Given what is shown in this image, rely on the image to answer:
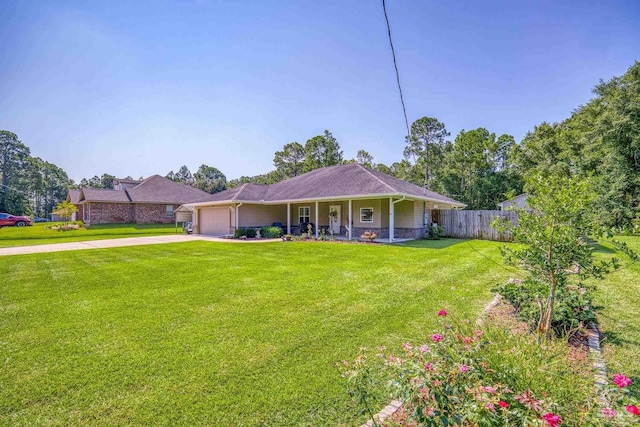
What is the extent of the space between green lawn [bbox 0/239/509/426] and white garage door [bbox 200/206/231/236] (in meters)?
13.2

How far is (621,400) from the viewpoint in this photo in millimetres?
1736

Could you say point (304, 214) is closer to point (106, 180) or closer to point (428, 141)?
point (428, 141)

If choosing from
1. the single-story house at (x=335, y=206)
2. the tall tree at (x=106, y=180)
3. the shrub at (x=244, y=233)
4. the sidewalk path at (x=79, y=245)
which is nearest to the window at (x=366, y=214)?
the single-story house at (x=335, y=206)

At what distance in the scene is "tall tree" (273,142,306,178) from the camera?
1929 inches

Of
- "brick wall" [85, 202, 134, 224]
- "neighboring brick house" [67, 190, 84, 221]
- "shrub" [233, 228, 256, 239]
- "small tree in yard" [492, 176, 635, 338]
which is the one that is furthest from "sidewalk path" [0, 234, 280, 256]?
"neighboring brick house" [67, 190, 84, 221]

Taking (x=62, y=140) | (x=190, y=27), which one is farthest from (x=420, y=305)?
(x=62, y=140)

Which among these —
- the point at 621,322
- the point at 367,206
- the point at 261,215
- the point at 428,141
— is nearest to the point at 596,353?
the point at 621,322

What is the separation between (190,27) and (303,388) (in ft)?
30.5

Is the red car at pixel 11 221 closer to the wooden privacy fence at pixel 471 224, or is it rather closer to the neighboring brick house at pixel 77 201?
the neighboring brick house at pixel 77 201

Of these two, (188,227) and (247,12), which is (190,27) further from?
(188,227)

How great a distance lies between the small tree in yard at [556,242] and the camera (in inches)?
140

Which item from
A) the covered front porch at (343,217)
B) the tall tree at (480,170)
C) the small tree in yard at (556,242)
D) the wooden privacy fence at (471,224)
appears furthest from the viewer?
the tall tree at (480,170)

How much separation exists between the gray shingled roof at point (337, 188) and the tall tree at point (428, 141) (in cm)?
2032

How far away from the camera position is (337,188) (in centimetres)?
1806
